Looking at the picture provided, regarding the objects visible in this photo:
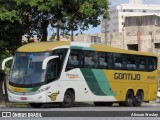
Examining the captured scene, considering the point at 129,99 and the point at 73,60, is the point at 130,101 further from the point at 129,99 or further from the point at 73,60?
the point at 73,60

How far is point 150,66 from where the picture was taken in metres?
32.8

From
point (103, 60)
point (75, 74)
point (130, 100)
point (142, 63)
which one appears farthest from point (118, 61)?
point (75, 74)

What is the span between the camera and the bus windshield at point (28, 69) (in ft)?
81.3

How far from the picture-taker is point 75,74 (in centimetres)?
2647

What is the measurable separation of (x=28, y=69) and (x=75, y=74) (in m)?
2.79

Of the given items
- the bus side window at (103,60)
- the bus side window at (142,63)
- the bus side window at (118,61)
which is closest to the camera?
the bus side window at (103,60)

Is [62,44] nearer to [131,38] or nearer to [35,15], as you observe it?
[35,15]

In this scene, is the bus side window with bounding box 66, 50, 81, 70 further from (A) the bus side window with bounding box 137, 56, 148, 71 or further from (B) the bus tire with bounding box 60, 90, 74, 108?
(A) the bus side window with bounding box 137, 56, 148, 71

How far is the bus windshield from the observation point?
81.3ft

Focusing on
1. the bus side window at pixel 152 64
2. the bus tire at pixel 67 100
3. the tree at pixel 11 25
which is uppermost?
the tree at pixel 11 25

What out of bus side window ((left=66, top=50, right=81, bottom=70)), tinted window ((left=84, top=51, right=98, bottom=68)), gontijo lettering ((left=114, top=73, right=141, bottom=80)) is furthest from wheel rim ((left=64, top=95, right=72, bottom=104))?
gontijo lettering ((left=114, top=73, right=141, bottom=80))

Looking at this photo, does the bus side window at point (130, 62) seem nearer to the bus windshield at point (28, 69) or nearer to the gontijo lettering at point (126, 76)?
the gontijo lettering at point (126, 76)

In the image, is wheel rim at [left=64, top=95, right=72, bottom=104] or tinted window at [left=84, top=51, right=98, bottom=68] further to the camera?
tinted window at [left=84, top=51, right=98, bottom=68]

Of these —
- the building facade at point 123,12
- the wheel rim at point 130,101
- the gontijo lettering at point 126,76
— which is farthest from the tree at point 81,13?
the building facade at point 123,12
